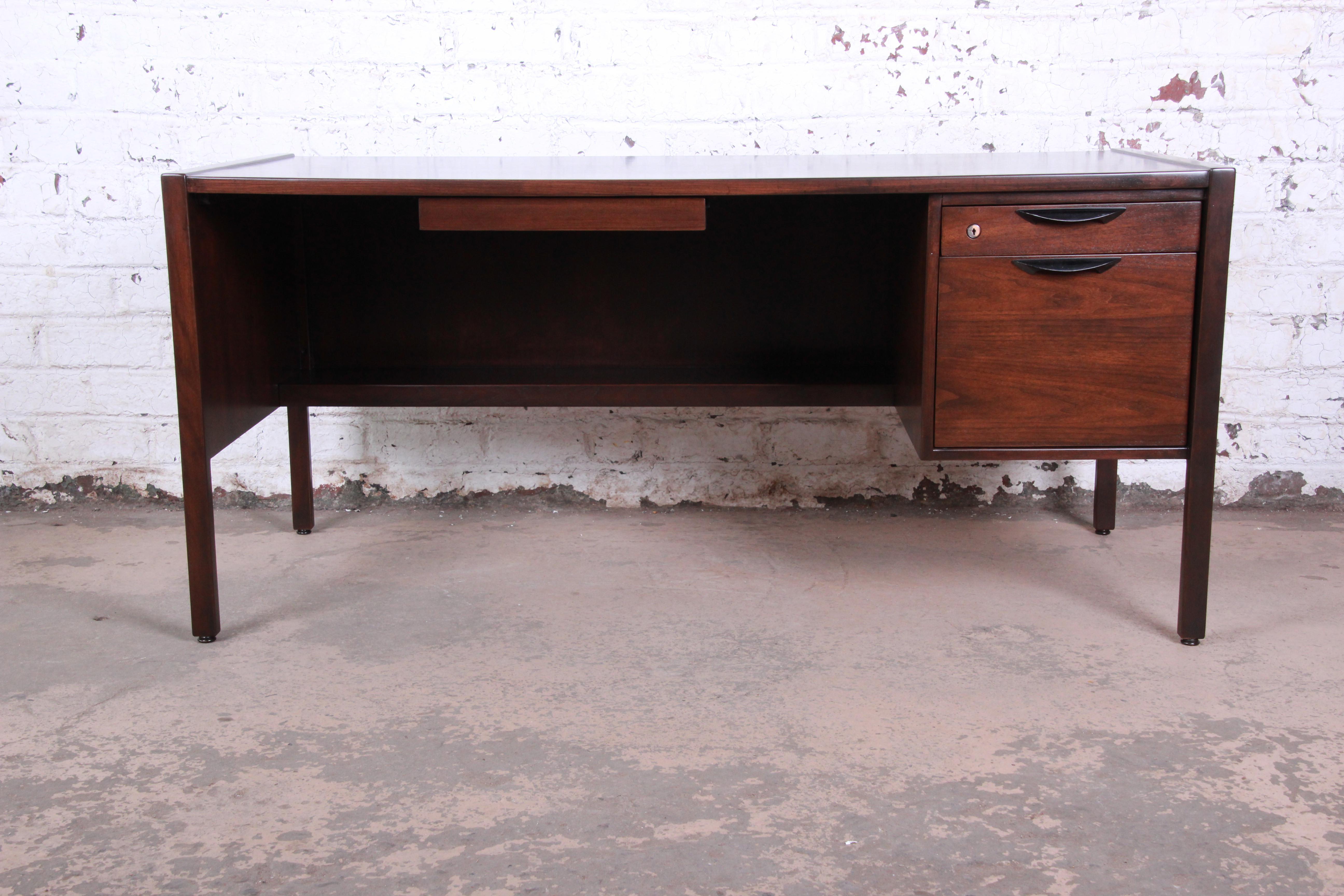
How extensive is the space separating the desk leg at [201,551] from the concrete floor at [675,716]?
65 millimetres

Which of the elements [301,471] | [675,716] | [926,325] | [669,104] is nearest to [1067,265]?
[926,325]

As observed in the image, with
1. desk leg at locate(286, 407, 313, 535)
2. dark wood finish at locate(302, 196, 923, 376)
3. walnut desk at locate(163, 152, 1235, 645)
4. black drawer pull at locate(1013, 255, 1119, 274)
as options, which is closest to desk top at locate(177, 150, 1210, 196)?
walnut desk at locate(163, 152, 1235, 645)

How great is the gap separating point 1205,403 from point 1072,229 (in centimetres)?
35

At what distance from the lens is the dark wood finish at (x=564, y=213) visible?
71.7 inches

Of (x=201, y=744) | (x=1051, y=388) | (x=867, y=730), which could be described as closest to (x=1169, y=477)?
(x=1051, y=388)

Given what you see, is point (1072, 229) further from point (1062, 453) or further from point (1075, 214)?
point (1062, 453)

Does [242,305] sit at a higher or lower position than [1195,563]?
higher

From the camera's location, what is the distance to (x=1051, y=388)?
1857 mm

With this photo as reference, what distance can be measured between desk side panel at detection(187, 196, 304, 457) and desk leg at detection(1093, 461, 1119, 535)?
1721 millimetres

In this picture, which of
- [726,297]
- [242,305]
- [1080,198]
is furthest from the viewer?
[726,297]

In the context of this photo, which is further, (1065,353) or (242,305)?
(242,305)

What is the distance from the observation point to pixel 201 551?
1.92 m

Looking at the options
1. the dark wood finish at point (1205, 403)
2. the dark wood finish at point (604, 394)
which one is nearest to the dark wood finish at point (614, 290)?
the dark wood finish at point (604, 394)

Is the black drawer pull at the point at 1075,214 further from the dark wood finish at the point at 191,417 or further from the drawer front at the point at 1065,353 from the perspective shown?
the dark wood finish at the point at 191,417
